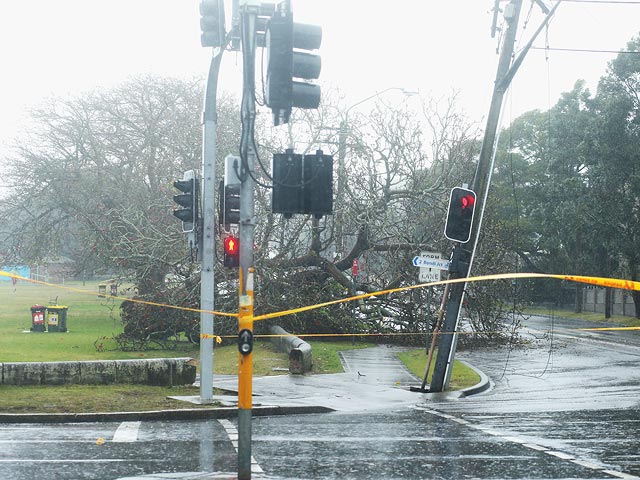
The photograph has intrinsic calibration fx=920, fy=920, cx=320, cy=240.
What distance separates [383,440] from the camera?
37.4 ft

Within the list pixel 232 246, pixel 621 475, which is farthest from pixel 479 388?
pixel 232 246

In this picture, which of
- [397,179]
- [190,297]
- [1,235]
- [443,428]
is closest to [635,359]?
[397,179]

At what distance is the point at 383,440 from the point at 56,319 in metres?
24.5

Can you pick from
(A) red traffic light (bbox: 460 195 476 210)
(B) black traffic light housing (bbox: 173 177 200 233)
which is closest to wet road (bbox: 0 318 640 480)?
(B) black traffic light housing (bbox: 173 177 200 233)

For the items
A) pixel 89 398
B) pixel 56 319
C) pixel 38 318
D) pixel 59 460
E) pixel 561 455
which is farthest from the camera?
pixel 56 319

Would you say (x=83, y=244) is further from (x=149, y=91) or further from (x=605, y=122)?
(x=605, y=122)

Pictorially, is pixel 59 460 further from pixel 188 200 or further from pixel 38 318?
pixel 38 318

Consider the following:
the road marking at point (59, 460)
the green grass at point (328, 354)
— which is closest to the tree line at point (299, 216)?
the green grass at point (328, 354)

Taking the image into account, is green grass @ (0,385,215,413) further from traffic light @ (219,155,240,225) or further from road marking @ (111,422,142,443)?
traffic light @ (219,155,240,225)

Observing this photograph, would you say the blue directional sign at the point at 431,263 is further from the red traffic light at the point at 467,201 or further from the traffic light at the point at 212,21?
the traffic light at the point at 212,21

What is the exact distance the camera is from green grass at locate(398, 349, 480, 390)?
19.2m

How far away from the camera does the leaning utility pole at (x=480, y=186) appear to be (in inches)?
667

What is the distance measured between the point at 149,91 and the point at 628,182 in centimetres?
2313

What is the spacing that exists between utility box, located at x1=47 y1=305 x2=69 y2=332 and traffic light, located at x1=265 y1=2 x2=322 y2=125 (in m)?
26.3
